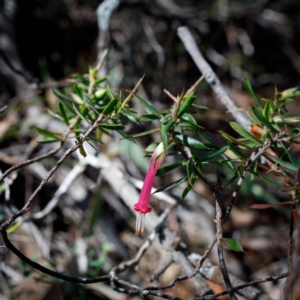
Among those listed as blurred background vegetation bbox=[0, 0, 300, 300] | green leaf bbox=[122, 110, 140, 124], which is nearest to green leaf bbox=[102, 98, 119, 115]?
green leaf bbox=[122, 110, 140, 124]

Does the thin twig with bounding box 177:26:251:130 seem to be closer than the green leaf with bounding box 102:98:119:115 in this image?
No

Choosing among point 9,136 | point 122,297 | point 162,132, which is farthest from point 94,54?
point 162,132

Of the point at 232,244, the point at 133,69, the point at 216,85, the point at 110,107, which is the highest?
the point at 133,69

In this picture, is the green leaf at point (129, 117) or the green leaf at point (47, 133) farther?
the green leaf at point (47, 133)

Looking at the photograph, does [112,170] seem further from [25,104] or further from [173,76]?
[173,76]

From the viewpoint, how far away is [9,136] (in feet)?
6.25

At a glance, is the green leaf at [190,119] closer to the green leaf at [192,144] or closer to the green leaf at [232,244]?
the green leaf at [192,144]

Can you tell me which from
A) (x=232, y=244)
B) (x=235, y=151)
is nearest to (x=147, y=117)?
(x=235, y=151)

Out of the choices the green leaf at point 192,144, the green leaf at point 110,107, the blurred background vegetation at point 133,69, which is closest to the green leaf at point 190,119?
the green leaf at point 192,144

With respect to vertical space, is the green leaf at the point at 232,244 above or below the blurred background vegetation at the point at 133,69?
below

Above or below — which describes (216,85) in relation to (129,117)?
above

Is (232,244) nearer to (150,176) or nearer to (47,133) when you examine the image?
(150,176)

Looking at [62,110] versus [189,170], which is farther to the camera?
[62,110]

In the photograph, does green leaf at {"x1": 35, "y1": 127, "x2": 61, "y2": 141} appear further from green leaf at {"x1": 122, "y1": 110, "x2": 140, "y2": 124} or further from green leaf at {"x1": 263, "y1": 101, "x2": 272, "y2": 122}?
green leaf at {"x1": 263, "y1": 101, "x2": 272, "y2": 122}
